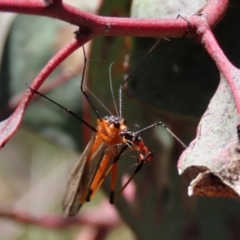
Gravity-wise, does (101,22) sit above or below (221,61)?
above

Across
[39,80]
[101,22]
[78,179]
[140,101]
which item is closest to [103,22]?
[101,22]

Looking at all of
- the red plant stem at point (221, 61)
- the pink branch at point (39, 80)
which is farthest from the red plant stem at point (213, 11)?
the pink branch at point (39, 80)

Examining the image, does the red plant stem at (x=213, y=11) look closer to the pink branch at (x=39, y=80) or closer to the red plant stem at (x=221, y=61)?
the red plant stem at (x=221, y=61)

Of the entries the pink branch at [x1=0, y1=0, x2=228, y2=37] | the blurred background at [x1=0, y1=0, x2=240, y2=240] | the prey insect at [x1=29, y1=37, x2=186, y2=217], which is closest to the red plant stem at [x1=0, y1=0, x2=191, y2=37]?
the pink branch at [x1=0, y1=0, x2=228, y2=37]

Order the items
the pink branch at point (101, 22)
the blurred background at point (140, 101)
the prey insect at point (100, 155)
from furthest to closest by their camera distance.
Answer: the prey insect at point (100, 155), the blurred background at point (140, 101), the pink branch at point (101, 22)

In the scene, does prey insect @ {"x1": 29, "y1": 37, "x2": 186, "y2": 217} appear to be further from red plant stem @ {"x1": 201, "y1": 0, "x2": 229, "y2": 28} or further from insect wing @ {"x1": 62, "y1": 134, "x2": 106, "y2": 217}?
red plant stem @ {"x1": 201, "y1": 0, "x2": 229, "y2": 28}

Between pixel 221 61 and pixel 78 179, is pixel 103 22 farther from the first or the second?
pixel 78 179
